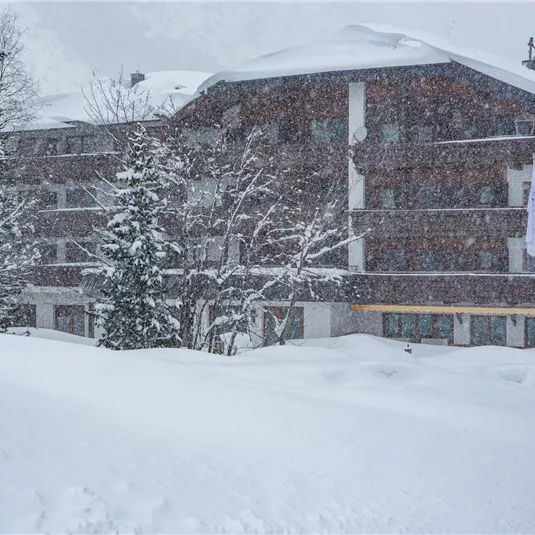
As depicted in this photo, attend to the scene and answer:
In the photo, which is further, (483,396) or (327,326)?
(327,326)

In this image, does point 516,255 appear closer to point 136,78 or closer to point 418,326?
point 418,326

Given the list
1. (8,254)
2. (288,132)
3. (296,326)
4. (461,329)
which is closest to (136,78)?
(288,132)

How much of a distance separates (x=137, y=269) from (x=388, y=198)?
489 inches

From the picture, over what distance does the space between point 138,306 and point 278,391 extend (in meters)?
8.33

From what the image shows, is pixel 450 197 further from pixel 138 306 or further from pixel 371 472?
pixel 371 472

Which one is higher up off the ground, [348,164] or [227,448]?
[348,164]

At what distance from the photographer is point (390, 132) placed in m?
25.3

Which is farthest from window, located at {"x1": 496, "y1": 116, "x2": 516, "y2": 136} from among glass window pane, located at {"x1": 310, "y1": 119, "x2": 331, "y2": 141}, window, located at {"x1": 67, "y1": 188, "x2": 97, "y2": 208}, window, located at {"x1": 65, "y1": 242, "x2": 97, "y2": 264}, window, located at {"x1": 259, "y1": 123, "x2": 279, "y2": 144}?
window, located at {"x1": 65, "y1": 242, "x2": 97, "y2": 264}

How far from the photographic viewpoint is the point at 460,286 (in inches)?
899

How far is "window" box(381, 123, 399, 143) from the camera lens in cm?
2520

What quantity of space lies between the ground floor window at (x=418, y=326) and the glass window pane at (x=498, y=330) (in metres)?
1.47

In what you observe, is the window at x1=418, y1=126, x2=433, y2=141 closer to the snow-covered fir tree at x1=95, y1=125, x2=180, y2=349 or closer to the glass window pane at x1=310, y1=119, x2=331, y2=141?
the glass window pane at x1=310, y1=119, x2=331, y2=141

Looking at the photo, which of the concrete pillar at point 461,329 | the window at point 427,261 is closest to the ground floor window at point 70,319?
the window at point 427,261

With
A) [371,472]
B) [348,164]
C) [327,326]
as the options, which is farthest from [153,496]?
[348,164]
